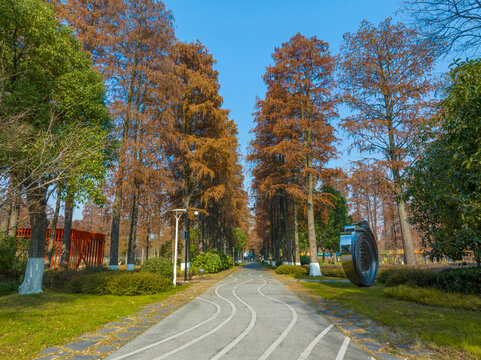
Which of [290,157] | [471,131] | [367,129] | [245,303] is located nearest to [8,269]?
[245,303]

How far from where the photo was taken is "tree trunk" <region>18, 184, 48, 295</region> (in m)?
→ 10.1

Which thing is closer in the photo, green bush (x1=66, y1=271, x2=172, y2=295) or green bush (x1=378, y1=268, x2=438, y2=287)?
green bush (x1=378, y1=268, x2=438, y2=287)

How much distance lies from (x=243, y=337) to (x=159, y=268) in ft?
35.7

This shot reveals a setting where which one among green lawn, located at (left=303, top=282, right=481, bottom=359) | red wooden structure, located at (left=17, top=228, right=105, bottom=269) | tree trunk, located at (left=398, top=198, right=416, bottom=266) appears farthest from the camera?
red wooden structure, located at (left=17, top=228, right=105, bottom=269)

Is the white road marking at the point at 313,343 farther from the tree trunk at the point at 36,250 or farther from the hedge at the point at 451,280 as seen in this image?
the tree trunk at the point at 36,250

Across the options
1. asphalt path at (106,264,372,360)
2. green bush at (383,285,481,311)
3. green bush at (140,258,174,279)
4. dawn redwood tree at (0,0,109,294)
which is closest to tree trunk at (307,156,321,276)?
green bush at (383,285,481,311)

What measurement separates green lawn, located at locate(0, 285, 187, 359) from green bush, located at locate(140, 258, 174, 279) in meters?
4.50

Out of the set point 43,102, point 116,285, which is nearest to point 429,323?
point 116,285

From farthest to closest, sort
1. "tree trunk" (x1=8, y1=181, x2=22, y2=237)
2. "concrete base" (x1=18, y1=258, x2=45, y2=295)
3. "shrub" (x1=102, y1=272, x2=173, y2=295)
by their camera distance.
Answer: "shrub" (x1=102, y1=272, x2=173, y2=295) → "concrete base" (x1=18, y1=258, x2=45, y2=295) → "tree trunk" (x1=8, y1=181, x2=22, y2=237)

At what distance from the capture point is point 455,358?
4199 mm

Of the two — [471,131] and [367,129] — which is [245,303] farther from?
[367,129]

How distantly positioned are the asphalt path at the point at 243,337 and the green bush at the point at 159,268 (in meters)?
7.26

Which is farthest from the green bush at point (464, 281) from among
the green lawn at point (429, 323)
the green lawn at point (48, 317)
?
the green lawn at point (48, 317)

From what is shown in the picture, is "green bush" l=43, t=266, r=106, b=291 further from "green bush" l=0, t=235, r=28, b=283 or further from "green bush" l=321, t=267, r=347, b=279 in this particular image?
"green bush" l=321, t=267, r=347, b=279
